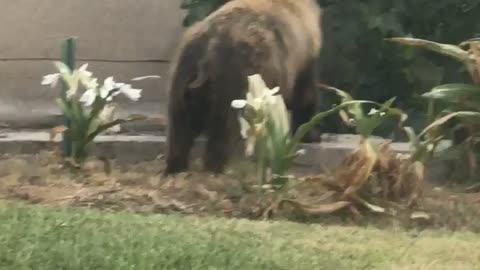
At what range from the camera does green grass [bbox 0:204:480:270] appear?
315 centimetres

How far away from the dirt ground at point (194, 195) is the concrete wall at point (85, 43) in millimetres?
1500

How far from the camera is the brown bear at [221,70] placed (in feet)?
14.5

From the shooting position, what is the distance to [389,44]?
6160 millimetres

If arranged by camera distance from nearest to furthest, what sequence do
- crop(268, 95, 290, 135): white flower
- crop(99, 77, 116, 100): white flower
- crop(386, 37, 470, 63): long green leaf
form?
1. crop(268, 95, 290, 135): white flower
2. crop(386, 37, 470, 63): long green leaf
3. crop(99, 77, 116, 100): white flower

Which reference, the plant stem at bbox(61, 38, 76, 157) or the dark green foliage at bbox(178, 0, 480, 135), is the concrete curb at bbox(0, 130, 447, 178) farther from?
the dark green foliage at bbox(178, 0, 480, 135)

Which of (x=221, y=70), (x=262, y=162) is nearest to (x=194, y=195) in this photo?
(x=262, y=162)

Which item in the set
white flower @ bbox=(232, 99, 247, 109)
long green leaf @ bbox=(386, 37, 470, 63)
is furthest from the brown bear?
long green leaf @ bbox=(386, 37, 470, 63)

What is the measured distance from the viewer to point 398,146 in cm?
523

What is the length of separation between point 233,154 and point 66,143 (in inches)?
31.5

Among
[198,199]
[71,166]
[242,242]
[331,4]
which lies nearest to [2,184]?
[71,166]

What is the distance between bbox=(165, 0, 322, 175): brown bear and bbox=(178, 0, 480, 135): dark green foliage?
47.1 inches

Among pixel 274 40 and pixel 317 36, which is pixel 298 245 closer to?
pixel 274 40

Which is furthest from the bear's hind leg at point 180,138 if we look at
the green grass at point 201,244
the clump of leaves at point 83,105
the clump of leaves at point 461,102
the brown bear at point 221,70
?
the clump of leaves at point 461,102

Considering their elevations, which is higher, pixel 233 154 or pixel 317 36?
pixel 317 36
